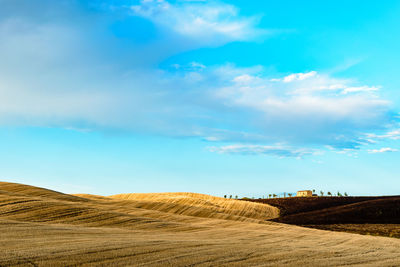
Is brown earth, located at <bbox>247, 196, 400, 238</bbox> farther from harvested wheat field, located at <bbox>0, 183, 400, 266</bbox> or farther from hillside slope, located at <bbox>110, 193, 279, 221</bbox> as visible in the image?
harvested wheat field, located at <bbox>0, 183, 400, 266</bbox>

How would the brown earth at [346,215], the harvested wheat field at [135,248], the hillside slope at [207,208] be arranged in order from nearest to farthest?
the harvested wheat field at [135,248], the brown earth at [346,215], the hillside slope at [207,208]

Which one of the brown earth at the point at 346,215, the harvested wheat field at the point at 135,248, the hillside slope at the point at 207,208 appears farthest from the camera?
the hillside slope at the point at 207,208

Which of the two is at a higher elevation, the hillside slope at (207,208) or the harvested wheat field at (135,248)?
the hillside slope at (207,208)

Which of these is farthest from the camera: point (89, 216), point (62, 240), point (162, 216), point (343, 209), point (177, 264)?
point (343, 209)

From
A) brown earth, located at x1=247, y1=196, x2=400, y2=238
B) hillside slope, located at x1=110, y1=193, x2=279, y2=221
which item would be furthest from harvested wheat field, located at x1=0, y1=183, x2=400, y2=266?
brown earth, located at x1=247, y1=196, x2=400, y2=238

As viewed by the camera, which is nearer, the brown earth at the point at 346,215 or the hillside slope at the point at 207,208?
the brown earth at the point at 346,215

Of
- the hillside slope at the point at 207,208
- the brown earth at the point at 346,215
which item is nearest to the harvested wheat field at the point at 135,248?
the hillside slope at the point at 207,208

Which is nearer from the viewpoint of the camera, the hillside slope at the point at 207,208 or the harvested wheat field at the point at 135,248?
the harvested wheat field at the point at 135,248

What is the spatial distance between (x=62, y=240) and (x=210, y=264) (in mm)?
4965

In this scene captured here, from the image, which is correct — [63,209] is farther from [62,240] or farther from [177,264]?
[177,264]

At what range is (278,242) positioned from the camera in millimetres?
14945

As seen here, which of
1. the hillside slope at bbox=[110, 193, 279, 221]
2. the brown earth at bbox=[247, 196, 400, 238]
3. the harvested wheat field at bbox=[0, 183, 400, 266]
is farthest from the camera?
the hillside slope at bbox=[110, 193, 279, 221]

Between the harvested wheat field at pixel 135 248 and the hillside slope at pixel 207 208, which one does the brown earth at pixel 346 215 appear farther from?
the harvested wheat field at pixel 135 248

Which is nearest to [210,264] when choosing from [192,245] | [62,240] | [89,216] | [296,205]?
[192,245]
